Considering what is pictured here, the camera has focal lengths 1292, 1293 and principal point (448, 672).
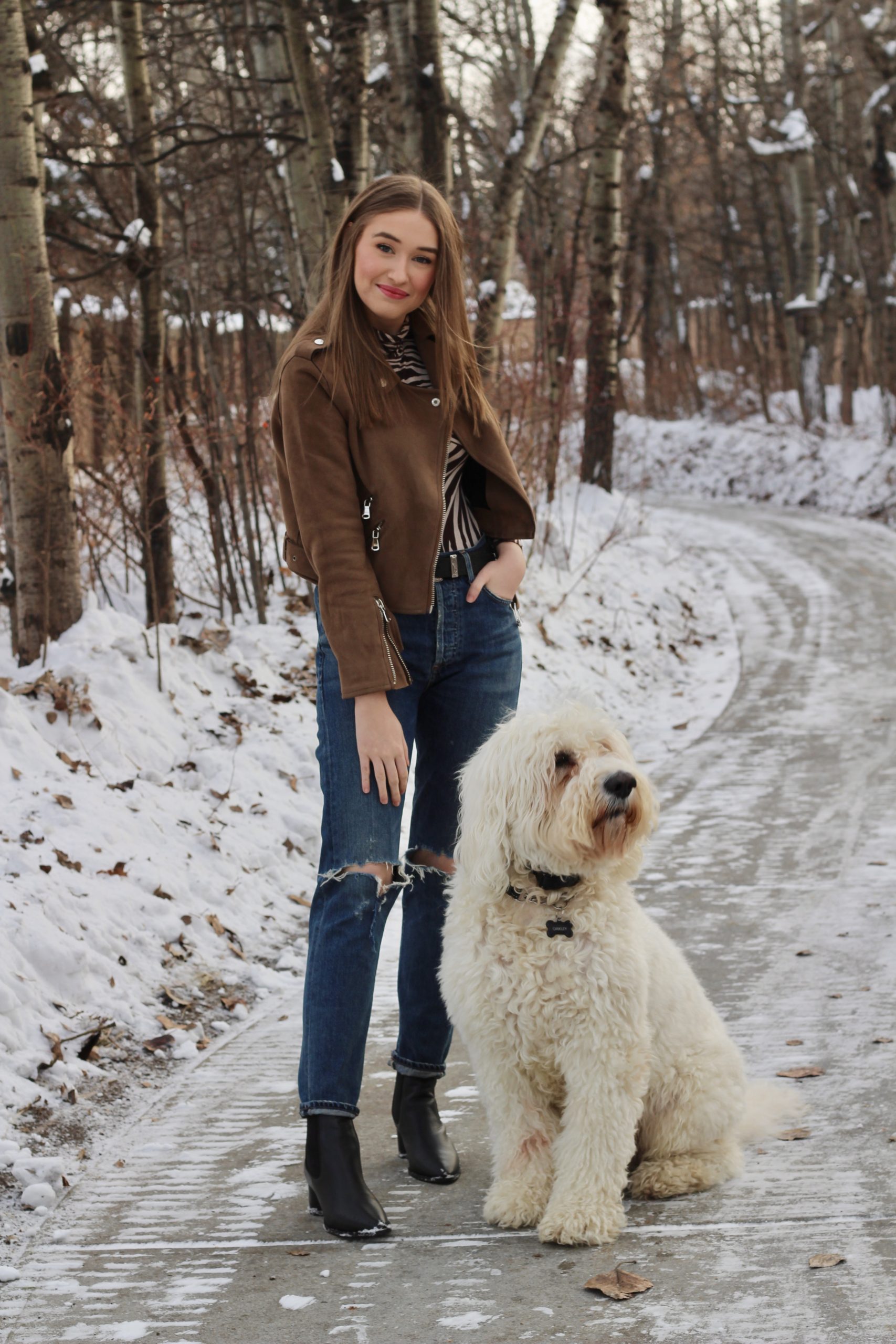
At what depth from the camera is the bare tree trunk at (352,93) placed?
8.38 meters

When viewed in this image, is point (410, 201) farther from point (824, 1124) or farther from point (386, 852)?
point (824, 1124)

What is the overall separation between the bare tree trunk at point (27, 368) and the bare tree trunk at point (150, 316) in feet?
2.56

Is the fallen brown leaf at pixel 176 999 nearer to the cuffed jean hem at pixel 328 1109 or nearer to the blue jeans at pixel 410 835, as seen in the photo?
the blue jeans at pixel 410 835

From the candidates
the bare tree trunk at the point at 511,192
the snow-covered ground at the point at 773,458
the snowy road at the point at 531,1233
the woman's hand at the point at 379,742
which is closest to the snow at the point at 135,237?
the bare tree trunk at the point at 511,192

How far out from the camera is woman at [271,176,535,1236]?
9.53ft

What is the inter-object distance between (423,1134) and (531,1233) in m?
0.45

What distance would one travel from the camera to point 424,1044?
131 inches

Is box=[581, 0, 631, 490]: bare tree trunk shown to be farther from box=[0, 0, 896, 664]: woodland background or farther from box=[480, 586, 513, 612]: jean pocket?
box=[480, 586, 513, 612]: jean pocket

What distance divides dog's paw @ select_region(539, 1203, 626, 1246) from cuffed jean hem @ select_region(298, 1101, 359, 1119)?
495mm

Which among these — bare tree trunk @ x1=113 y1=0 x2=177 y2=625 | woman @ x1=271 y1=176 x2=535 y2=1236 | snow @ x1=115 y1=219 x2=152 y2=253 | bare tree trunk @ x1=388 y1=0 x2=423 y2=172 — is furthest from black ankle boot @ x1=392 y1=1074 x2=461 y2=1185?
bare tree trunk @ x1=388 y1=0 x2=423 y2=172

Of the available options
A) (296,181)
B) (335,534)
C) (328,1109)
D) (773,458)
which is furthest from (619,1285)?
(773,458)

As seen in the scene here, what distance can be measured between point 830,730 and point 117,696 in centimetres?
437

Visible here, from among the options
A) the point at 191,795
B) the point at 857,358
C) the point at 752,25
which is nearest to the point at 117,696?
the point at 191,795

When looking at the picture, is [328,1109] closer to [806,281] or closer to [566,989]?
[566,989]
